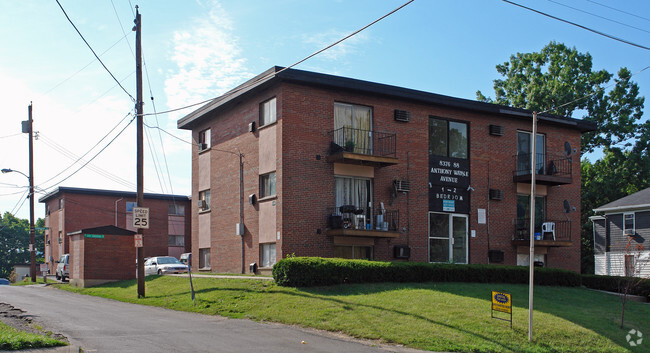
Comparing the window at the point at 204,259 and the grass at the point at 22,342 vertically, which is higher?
the grass at the point at 22,342

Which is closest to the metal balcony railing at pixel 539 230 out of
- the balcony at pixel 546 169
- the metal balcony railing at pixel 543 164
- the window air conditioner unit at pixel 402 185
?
the balcony at pixel 546 169

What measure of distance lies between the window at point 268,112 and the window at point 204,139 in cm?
545

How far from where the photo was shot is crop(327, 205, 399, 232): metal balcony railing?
22.3 metres

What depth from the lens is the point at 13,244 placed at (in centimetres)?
9075

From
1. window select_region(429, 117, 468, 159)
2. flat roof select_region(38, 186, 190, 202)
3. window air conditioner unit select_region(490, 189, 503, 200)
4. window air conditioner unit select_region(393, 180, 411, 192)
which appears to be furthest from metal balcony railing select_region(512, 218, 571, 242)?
flat roof select_region(38, 186, 190, 202)

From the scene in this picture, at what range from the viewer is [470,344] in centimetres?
1273

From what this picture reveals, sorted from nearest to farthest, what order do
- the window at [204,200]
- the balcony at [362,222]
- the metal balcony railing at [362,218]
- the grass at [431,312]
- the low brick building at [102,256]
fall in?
the grass at [431,312] → the balcony at [362,222] → the metal balcony railing at [362,218] → the low brick building at [102,256] → the window at [204,200]

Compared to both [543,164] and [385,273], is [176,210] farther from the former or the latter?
[385,273]

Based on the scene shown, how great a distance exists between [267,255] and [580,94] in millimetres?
31984

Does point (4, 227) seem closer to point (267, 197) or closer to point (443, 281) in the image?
point (267, 197)

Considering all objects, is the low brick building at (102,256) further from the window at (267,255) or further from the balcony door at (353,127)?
the balcony door at (353,127)

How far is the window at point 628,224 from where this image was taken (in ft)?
124

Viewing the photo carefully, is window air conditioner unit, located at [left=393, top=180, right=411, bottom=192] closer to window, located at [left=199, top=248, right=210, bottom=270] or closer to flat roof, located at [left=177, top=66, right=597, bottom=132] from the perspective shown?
flat roof, located at [left=177, top=66, right=597, bottom=132]

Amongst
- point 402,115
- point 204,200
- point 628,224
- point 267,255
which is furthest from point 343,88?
point 628,224
